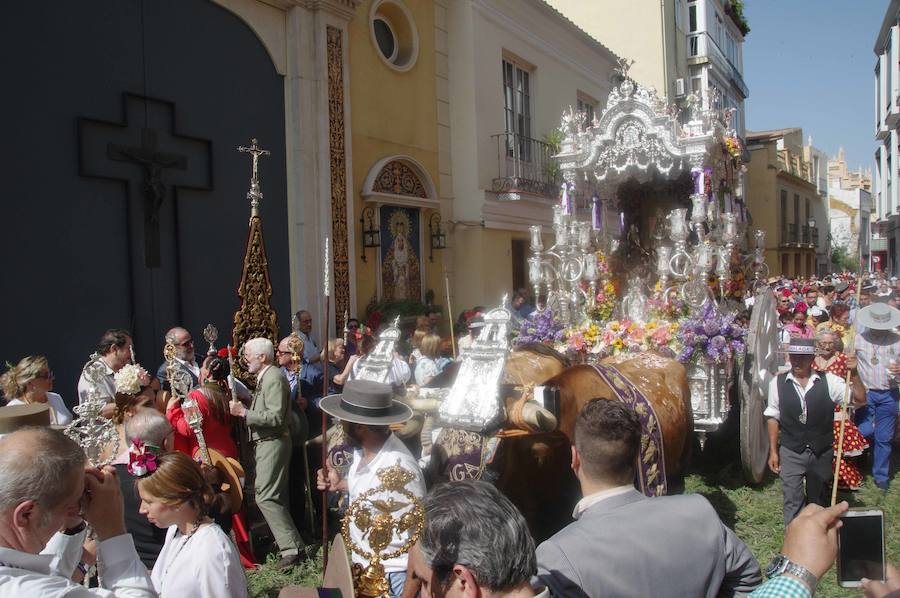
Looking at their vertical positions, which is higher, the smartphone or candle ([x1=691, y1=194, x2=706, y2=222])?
candle ([x1=691, y1=194, x2=706, y2=222])

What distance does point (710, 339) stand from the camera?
6.73 m

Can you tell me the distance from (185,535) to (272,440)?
2.48 meters

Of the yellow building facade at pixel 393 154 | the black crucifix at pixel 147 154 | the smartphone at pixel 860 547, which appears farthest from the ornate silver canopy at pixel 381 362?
the yellow building facade at pixel 393 154

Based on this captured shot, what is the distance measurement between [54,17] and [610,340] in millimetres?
6403

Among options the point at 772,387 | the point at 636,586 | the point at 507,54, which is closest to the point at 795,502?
the point at 772,387

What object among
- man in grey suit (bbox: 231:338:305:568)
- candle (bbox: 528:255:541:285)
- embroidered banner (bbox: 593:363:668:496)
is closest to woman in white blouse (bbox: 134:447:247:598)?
man in grey suit (bbox: 231:338:305:568)

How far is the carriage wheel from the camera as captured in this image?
6.27m

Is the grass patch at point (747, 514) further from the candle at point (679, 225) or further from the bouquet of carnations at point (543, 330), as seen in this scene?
the candle at point (679, 225)

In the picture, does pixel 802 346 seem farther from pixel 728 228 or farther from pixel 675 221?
pixel 728 228

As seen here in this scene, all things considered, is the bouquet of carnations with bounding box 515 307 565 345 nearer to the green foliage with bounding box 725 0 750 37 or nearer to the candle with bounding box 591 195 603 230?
the candle with bounding box 591 195 603 230

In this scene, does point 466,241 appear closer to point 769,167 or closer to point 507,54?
point 507,54

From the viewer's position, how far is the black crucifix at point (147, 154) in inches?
287

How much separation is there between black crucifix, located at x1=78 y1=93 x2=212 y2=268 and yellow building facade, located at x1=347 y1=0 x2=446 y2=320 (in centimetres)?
268

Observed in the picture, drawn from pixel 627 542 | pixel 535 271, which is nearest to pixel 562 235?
pixel 535 271
